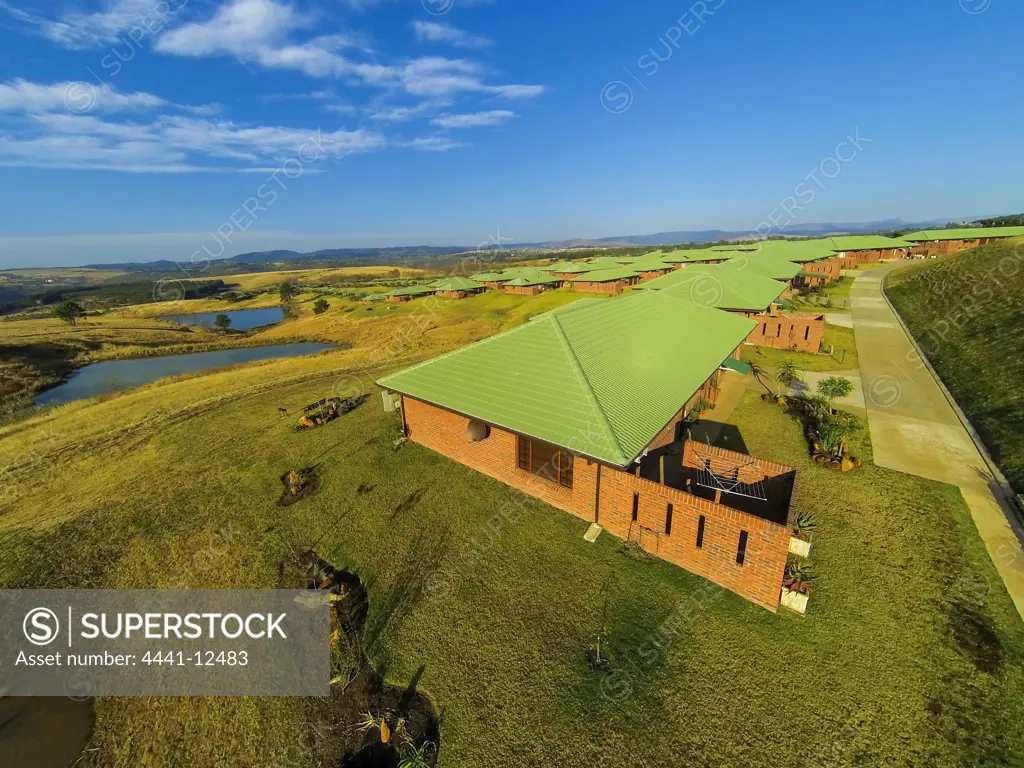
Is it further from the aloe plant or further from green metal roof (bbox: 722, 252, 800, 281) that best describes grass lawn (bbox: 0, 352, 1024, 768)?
green metal roof (bbox: 722, 252, 800, 281)

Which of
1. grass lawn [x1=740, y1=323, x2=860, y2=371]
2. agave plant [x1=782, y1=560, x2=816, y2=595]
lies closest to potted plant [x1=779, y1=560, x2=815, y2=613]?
agave plant [x1=782, y1=560, x2=816, y2=595]

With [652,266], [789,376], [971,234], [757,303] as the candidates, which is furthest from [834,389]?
[971,234]

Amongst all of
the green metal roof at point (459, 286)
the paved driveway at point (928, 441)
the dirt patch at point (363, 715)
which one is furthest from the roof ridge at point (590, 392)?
the green metal roof at point (459, 286)

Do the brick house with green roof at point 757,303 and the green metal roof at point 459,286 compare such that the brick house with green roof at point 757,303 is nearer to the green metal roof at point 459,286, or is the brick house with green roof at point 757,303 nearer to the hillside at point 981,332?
the hillside at point 981,332

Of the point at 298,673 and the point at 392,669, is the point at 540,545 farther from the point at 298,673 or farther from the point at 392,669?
the point at 298,673

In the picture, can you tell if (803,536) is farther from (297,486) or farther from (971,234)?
(971,234)
